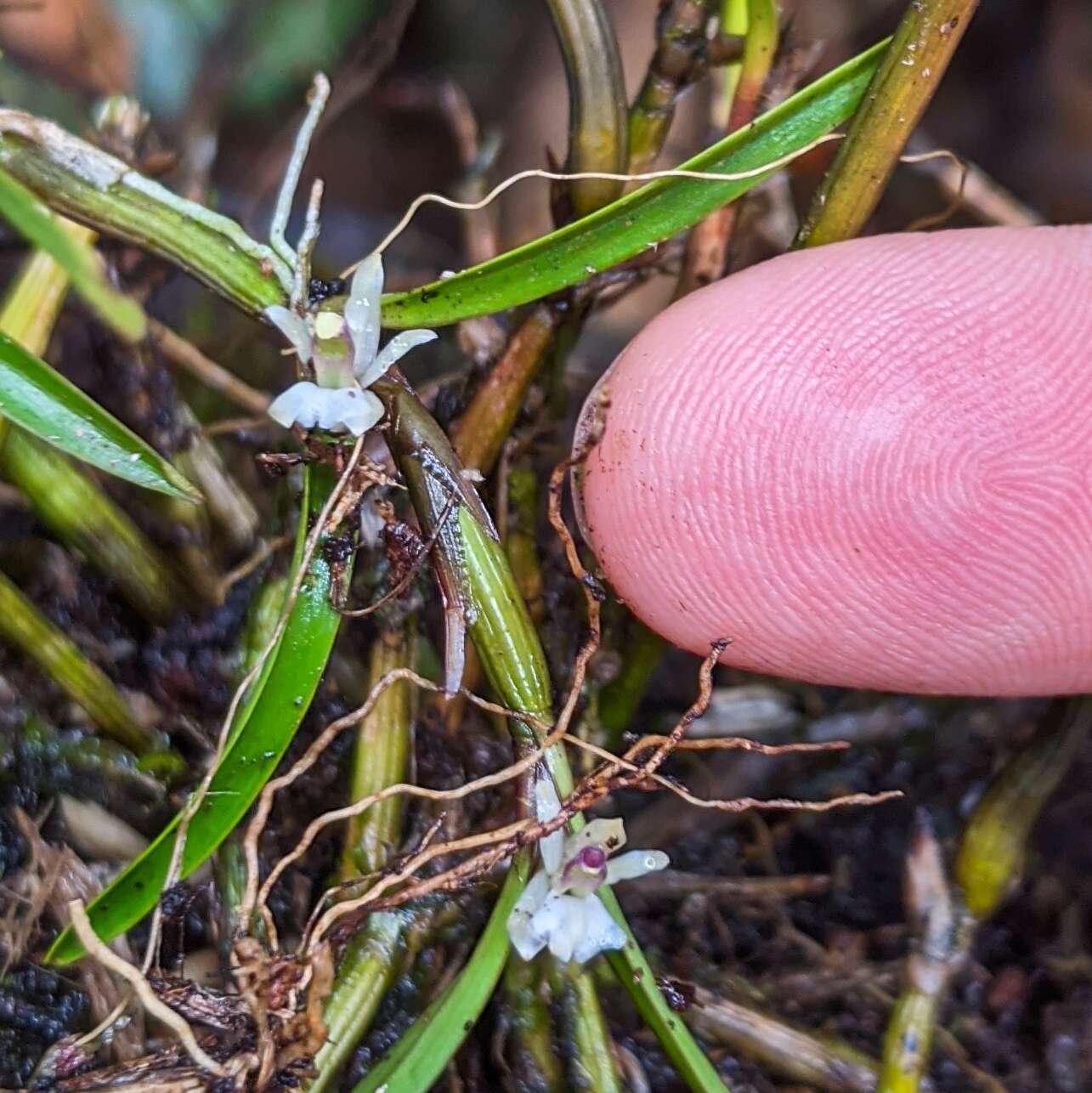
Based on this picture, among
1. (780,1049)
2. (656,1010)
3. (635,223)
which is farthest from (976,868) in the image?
(635,223)

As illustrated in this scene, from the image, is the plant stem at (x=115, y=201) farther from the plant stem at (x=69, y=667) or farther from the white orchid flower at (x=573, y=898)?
the white orchid flower at (x=573, y=898)

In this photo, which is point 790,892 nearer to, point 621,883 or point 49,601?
point 621,883

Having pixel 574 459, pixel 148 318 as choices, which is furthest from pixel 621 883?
pixel 148 318

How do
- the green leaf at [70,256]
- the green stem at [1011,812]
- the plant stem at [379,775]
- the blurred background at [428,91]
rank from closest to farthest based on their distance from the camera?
the green leaf at [70,256], the plant stem at [379,775], the green stem at [1011,812], the blurred background at [428,91]

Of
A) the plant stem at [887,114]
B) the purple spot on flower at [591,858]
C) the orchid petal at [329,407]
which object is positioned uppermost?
the plant stem at [887,114]

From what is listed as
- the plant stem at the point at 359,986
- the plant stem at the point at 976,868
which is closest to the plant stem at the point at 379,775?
Answer: the plant stem at the point at 359,986

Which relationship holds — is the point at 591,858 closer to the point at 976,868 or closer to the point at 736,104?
the point at 976,868

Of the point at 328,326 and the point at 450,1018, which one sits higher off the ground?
the point at 328,326
